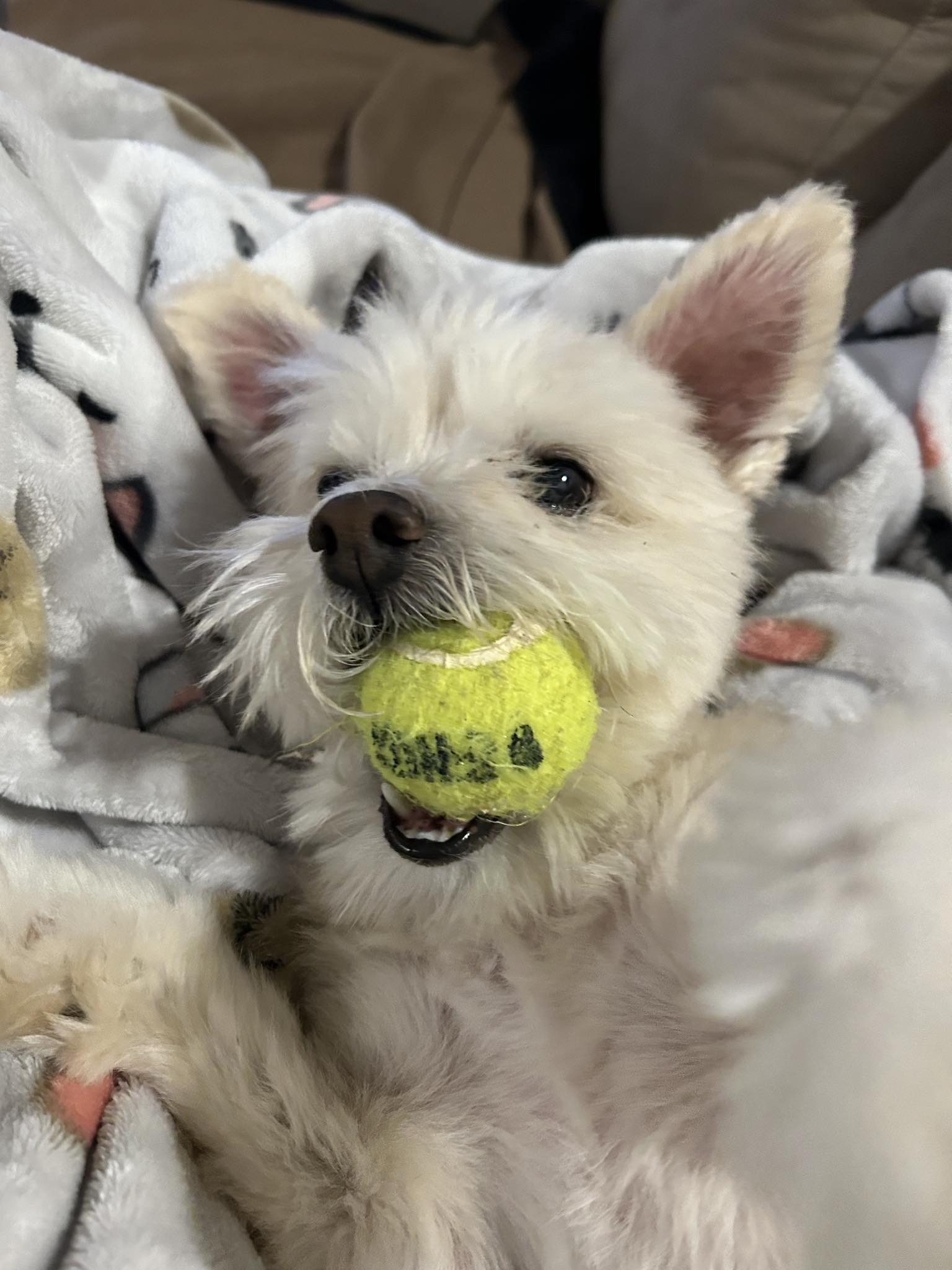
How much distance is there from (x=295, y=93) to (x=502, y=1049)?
2366mm

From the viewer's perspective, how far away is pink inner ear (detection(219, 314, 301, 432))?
1.27 meters

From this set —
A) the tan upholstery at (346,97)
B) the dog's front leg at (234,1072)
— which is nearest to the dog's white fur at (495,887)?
the dog's front leg at (234,1072)

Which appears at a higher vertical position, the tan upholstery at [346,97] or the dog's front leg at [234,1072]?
the tan upholstery at [346,97]

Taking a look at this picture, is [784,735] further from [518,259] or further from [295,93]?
[295,93]

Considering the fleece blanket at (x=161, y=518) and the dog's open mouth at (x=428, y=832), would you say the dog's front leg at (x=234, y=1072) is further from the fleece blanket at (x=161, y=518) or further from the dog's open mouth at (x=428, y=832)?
the dog's open mouth at (x=428, y=832)

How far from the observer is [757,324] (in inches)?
45.4

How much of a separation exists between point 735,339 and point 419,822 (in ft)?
2.47

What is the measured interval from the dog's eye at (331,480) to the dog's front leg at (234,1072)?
1.79 feet

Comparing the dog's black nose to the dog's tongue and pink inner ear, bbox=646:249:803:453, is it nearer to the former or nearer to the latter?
the dog's tongue

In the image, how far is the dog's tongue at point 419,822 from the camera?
0.96 meters

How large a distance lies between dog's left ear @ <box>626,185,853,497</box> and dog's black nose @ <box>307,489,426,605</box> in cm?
52

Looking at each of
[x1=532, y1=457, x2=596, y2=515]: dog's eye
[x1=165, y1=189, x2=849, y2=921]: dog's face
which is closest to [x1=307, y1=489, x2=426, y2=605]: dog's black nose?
[x1=165, y1=189, x2=849, y2=921]: dog's face

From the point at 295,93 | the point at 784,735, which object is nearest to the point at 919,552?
the point at 784,735

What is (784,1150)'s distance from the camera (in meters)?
0.76
